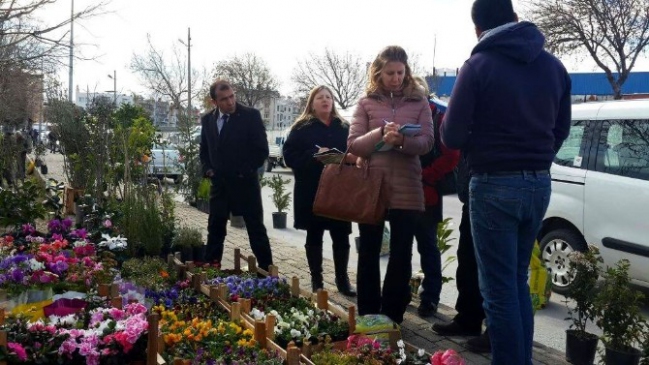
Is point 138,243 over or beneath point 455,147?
beneath

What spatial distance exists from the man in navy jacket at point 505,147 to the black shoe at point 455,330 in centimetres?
125

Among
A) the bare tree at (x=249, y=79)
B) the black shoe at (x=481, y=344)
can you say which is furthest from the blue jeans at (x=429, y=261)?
the bare tree at (x=249, y=79)

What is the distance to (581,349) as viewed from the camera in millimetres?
3850

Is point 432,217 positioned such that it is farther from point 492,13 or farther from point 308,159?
point 492,13

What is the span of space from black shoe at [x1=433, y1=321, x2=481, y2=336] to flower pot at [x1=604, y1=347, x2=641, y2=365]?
783 mm

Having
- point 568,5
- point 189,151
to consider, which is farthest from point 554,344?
point 568,5

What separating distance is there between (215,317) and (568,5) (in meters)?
20.9

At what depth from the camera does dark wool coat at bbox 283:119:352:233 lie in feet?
16.3

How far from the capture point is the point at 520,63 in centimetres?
279

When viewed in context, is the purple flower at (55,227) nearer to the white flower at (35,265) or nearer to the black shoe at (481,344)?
the white flower at (35,265)

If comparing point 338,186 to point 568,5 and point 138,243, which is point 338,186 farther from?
point 568,5

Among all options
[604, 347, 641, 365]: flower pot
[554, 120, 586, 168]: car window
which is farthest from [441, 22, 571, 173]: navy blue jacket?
[554, 120, 586, 168]: car window

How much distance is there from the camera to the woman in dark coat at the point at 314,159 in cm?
495

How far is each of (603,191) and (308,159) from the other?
2608 millimetres
